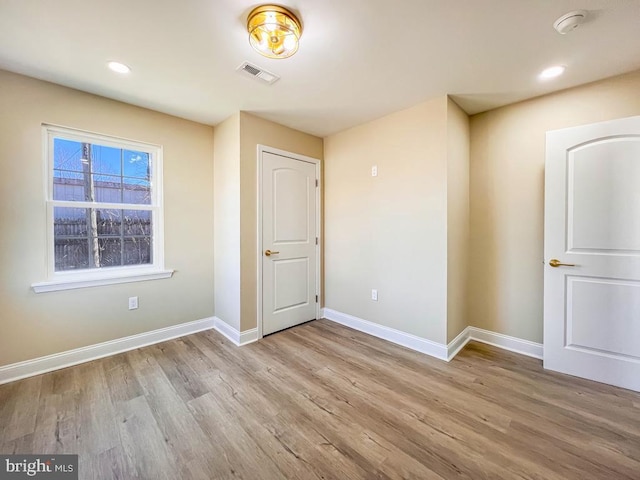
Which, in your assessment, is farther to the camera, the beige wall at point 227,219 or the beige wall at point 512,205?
the beige wall at point 227,219

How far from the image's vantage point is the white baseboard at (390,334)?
250 centimetres

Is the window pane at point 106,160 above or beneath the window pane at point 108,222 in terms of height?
above

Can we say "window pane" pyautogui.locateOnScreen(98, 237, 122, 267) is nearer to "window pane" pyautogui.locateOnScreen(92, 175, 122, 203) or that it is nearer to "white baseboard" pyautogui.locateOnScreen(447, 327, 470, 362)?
"window pane" pyautogui.locateOnScreen(92, 175, 122, 203)

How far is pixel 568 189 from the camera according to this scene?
7.07ft

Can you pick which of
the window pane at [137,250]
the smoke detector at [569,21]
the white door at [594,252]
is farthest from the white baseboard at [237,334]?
the smoke detector at [569,21]

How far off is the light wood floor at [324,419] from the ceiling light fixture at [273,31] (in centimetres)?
236

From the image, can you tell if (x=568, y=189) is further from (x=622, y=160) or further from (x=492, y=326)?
(x=492, y=326)

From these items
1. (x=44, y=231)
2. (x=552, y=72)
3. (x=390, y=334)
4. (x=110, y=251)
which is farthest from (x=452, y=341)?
(x=44, y=231)

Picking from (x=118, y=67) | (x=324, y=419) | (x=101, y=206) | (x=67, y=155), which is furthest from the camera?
(x=101, y=206)

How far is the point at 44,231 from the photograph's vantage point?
7.25 feet

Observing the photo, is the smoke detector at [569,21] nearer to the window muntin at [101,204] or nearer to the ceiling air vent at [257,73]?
the ceiling air vent at [257,73]

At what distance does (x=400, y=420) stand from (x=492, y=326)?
167cm

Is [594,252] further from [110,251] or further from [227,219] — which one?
[110,251]

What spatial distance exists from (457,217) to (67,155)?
366cm
